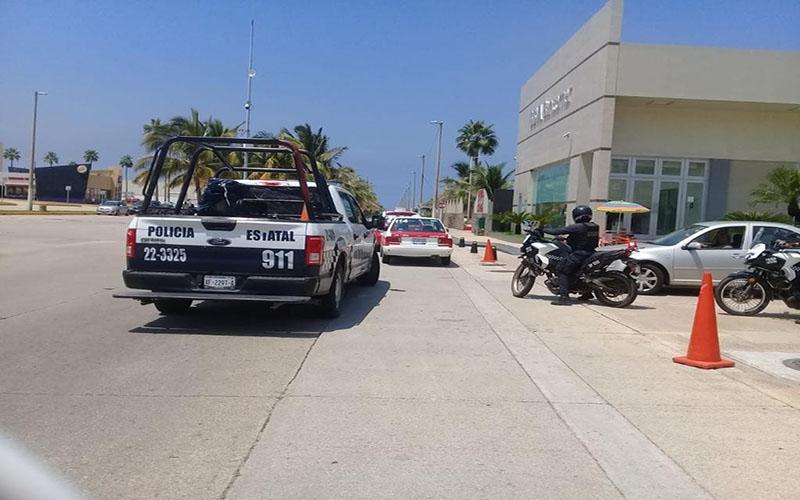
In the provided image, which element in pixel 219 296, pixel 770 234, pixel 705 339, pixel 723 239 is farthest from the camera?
pixel 723 239

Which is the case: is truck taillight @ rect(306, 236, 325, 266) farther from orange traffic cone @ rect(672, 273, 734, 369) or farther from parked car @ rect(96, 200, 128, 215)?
parked car @ rect(96, 200, 128, 215)

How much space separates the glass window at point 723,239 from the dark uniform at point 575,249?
2.91 metres

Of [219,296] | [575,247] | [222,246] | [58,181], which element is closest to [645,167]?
[575,247]

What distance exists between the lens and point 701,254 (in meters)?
13.0

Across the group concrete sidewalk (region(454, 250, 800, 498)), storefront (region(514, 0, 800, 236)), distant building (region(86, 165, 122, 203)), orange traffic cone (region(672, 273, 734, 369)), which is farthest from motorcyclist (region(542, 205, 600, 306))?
distant building (region(86, 165, 122, 203))

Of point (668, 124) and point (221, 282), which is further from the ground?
point (668, 124)

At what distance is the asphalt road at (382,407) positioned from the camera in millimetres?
4086

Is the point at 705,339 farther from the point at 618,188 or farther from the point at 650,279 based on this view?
the point at 618,188

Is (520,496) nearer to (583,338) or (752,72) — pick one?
(583,338)

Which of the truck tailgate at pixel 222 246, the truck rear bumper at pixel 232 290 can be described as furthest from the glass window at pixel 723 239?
the truck tailgate at pixel 222 246

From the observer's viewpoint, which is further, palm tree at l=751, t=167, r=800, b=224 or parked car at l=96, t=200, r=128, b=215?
parked car at l=96, t=200, r=128, b=215

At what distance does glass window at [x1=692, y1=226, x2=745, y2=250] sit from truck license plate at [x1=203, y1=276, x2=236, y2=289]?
9.25m

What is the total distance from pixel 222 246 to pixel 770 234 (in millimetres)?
10436

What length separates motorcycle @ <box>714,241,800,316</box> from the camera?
10312mm
